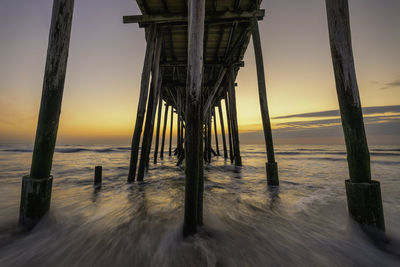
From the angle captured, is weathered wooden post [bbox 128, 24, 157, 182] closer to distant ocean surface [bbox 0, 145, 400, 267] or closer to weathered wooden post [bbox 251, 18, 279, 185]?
distant ocean surface [bbox 0, 145, 400, 267]

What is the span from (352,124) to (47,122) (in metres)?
3.49

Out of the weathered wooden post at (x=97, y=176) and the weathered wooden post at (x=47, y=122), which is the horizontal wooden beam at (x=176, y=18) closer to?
the weathered wooden post at (x=47, y=122)

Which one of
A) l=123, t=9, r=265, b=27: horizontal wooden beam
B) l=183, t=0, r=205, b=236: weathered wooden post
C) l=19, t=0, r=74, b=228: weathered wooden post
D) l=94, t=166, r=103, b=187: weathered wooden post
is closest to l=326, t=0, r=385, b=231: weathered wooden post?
l=183, t=0, r=205, b=236: weathered wooden post

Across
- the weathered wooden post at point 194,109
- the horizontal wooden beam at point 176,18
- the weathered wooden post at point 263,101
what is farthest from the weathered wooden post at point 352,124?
the horizontal wooden beam at point 176,18

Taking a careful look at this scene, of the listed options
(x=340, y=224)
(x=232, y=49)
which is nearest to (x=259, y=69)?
(x=232, y=49)

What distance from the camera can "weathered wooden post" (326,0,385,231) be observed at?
66.5 inches

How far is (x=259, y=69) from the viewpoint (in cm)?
388

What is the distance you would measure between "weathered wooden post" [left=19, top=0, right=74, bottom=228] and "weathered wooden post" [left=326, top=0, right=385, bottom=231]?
3190 mm

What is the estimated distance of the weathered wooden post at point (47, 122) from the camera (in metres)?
1.93

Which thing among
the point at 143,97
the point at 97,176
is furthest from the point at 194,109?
the point at 97,176

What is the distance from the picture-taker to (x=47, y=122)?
1946 mm

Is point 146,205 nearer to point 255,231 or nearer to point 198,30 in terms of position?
point 255,231

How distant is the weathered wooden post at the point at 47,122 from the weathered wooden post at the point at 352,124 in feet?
10.5

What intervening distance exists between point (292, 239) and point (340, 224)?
1022mm
